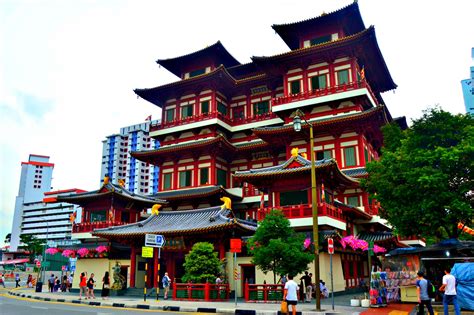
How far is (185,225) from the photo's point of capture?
31.7 metres

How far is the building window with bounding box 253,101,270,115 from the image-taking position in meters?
45.7

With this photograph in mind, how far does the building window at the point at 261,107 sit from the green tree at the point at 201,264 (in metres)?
22.1

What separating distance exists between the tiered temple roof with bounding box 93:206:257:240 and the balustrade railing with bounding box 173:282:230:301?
4085 millimetres

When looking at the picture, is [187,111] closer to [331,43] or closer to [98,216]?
[98,216]

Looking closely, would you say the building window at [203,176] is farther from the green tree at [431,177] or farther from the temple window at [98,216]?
the green tree at [431,177]

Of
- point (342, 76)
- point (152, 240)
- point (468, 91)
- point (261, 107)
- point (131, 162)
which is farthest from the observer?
point (131, 162)

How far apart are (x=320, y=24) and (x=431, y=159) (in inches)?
923

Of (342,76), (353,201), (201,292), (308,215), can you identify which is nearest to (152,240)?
(201,292)

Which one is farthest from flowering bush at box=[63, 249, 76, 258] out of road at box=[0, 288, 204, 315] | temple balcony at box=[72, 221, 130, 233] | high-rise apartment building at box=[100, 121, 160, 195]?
high-rise apartment building at box=[100, 121, 160, 195]

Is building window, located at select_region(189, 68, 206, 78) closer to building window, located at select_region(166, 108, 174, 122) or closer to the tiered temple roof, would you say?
building window, located at select_region(166, 108, 174, 122)

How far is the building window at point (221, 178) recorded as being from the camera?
43.7 m

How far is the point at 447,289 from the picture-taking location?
14734 millimetres

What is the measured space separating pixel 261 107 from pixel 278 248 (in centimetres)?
2556

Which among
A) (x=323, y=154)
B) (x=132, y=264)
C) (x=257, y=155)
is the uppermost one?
(x=257, y=155)
